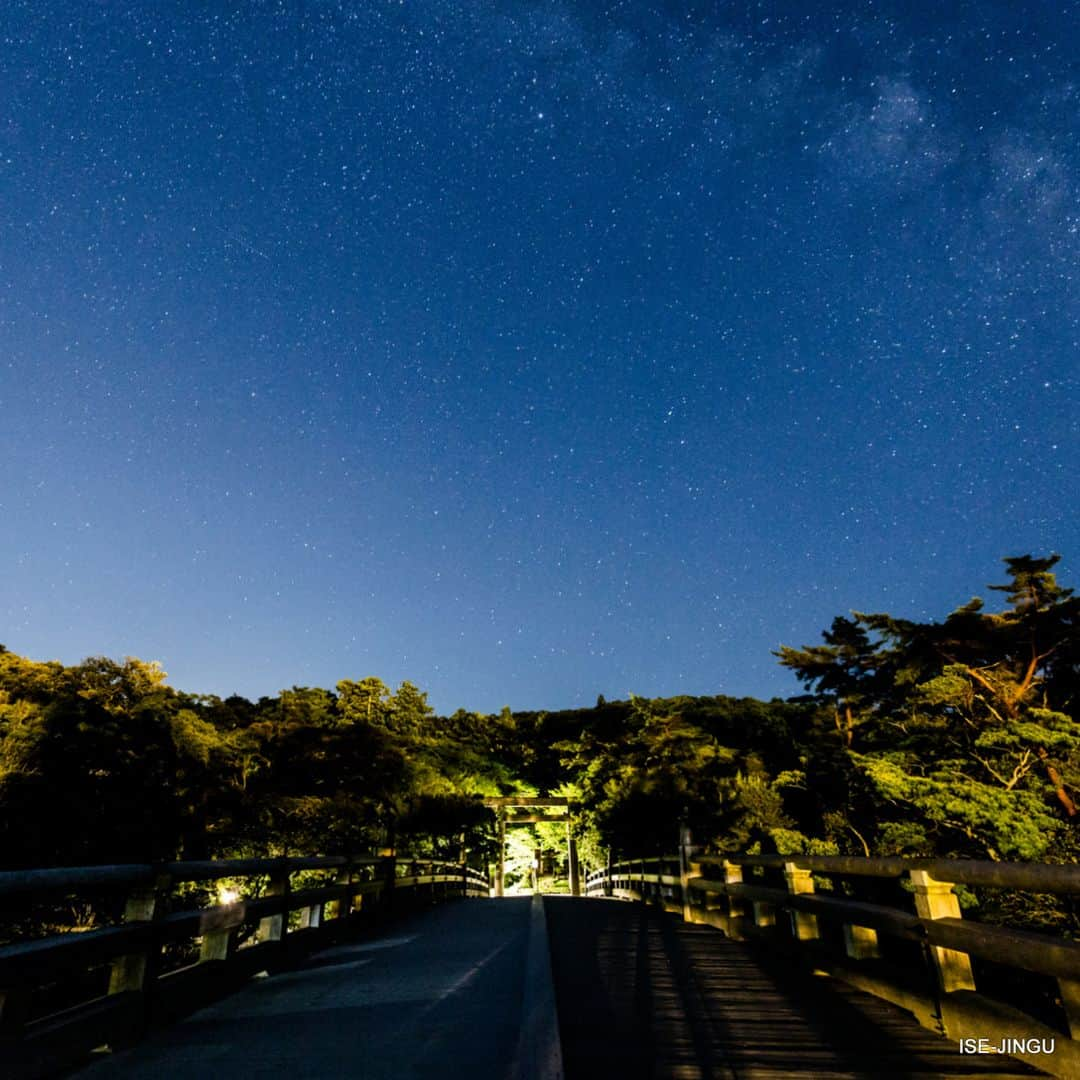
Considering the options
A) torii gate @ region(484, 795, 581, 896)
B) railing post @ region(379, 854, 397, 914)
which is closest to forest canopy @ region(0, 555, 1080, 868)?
railing post @ region(379, 854, 397, 914)

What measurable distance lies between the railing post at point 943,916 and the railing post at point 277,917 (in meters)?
4.66

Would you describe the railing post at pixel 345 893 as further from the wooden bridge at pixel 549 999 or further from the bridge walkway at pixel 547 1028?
the bridge walkway at pixel 547 1028

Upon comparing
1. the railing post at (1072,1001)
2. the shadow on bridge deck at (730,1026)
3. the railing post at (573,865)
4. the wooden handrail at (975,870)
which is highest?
the wooden handrail at (975,870)

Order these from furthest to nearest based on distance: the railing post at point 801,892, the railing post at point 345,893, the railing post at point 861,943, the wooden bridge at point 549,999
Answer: the railing post at point 345,893
the railing post at point 801,892
the railing post at point 861,943
the wooden bridge at point 549,999

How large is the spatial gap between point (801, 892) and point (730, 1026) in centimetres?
212

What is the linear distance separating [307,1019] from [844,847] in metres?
19.6

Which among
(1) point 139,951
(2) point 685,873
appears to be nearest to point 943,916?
(1) point 139,951

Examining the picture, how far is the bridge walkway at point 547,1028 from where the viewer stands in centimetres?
314

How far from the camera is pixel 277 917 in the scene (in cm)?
582

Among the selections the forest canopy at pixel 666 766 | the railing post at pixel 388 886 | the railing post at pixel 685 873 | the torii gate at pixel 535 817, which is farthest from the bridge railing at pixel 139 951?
the torii gate at pixel 535 817

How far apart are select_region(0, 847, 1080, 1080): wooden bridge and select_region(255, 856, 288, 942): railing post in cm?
2

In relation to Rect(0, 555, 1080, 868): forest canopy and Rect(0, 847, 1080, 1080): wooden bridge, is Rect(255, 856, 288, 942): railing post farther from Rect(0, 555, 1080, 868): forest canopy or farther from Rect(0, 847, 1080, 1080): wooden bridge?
Rect(0, 555, 1080, 868): forest canopy

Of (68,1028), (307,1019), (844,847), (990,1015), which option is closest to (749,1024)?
(990,1015)

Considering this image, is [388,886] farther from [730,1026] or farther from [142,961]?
[730,1026]
